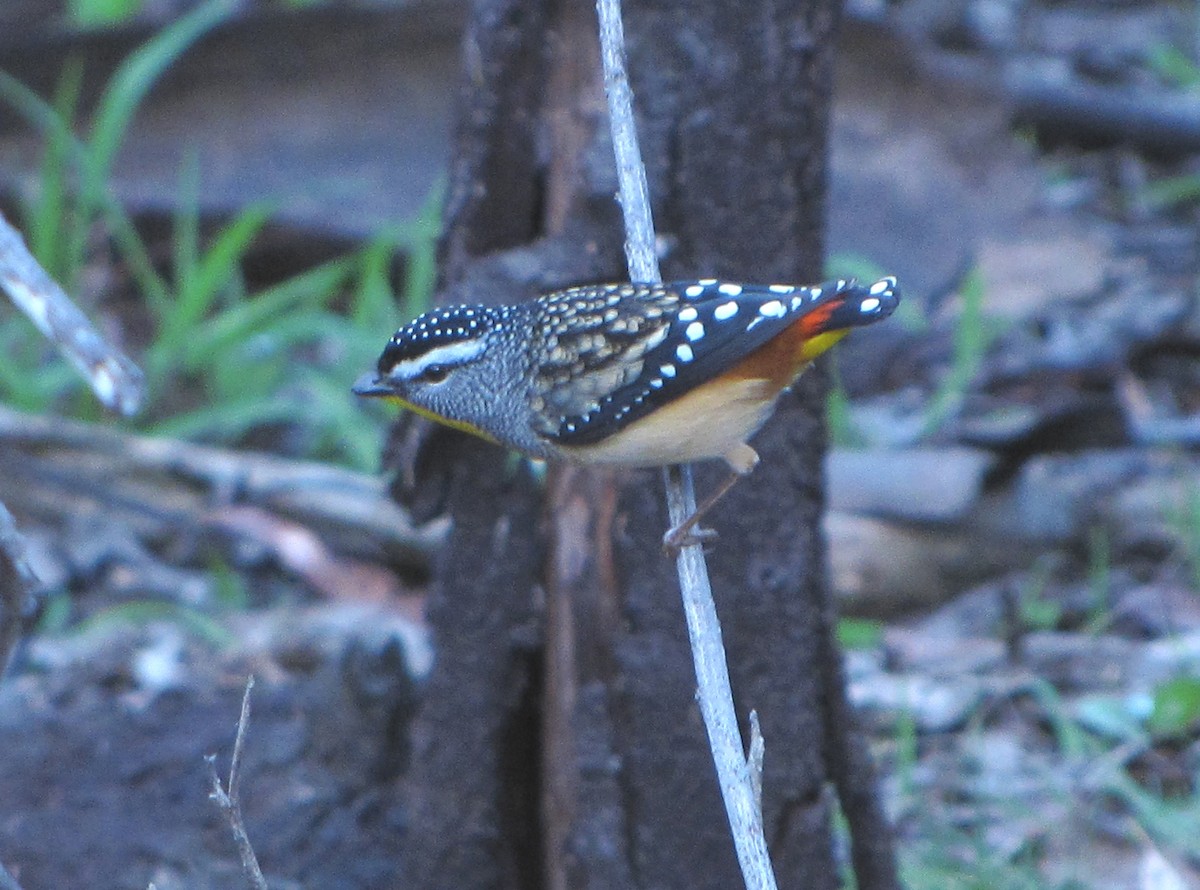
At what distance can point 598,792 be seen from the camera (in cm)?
345

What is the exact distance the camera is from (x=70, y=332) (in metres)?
2.65

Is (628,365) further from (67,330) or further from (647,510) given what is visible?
(67,330)

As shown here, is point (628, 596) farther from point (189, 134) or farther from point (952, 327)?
point (189, 134)

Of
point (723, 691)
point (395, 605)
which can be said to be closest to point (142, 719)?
point (395, 605)

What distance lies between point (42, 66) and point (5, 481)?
9.56 feet

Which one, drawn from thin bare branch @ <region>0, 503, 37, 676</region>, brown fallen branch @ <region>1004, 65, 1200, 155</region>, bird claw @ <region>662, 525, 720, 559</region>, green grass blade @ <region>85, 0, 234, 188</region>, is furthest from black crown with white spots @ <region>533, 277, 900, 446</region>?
brown fallen branch @ <region>1004, 65, 1200, 155</region>

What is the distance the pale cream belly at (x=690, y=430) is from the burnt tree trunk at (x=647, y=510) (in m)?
0.46

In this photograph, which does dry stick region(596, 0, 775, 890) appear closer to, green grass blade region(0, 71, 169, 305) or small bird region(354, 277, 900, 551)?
small bird region(354, 277, 900, 551)

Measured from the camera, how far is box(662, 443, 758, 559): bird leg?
2.90m

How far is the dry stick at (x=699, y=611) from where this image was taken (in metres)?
2.45

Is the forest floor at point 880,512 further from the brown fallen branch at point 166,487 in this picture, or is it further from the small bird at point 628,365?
the small bird at point 628,365

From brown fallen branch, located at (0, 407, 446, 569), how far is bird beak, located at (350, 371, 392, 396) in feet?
9.47

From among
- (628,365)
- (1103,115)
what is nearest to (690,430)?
(628,365)

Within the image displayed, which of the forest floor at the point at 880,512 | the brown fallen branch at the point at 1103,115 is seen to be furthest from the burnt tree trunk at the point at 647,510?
the brown fallen branch at the point at 1103,115
